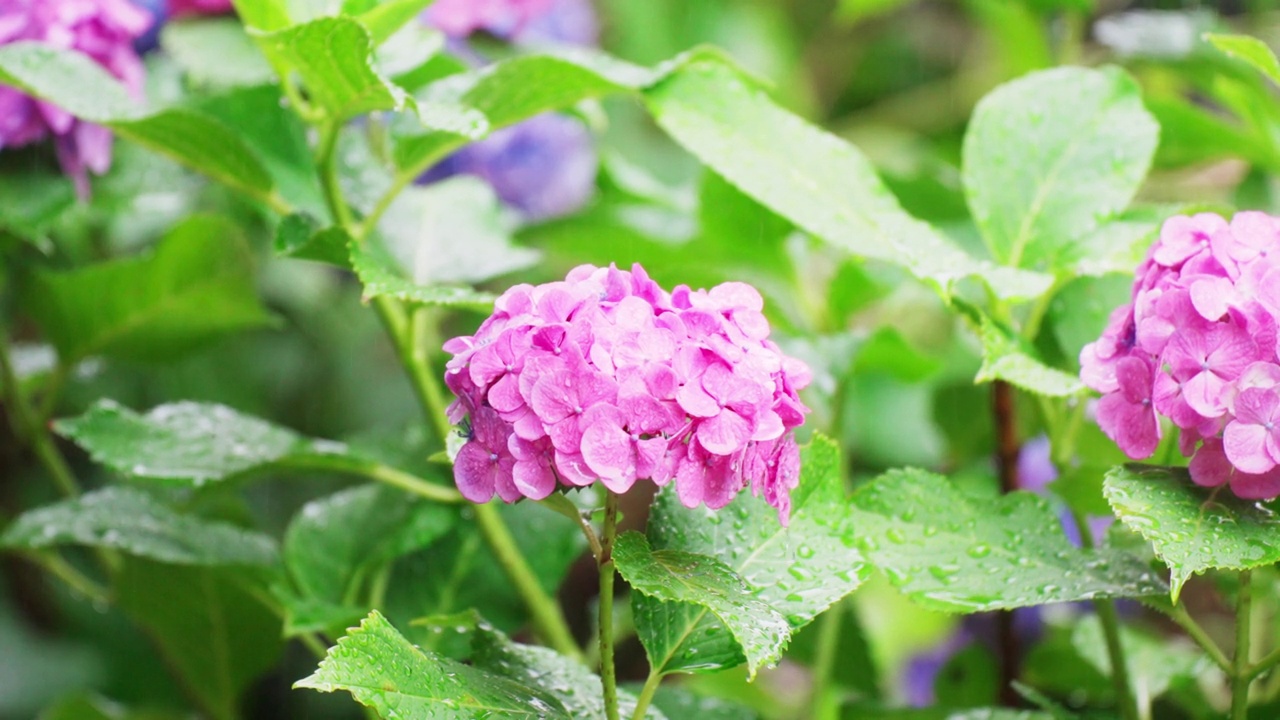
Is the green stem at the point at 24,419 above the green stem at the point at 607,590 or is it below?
below

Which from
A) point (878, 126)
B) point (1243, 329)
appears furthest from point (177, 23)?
point (878, 126)

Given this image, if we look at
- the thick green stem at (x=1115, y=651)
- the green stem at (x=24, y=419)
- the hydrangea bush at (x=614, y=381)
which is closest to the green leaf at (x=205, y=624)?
the hydrangea bush at (x=614, y=381)

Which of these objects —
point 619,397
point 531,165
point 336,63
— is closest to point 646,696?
point 619,397

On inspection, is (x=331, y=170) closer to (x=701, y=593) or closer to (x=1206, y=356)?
(x=701, y=593)

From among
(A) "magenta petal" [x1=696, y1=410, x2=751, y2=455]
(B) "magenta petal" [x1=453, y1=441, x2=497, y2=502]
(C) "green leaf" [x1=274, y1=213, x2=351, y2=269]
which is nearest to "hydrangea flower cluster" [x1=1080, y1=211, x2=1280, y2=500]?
(A) "magenta petal" [x1=696, y1=410, x2=751, y2=455]

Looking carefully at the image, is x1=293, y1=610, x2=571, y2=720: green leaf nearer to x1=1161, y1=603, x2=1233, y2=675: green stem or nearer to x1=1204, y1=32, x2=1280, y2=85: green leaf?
x1=1161, y1=603, x2=1233, y2=675: green stem

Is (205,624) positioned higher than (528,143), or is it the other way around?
(528,143)

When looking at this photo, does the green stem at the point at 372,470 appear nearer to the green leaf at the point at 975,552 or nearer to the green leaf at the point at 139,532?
the green leaf at the point at 139,532
